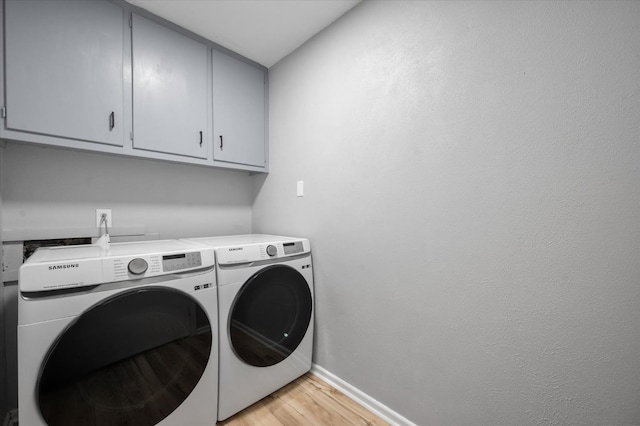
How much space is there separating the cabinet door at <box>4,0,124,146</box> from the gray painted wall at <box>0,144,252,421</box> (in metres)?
0.35

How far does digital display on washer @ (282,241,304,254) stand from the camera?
1555 mm

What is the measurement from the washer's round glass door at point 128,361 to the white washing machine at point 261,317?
16 centimetres

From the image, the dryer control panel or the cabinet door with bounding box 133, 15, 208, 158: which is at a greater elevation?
the cabinet door with bounding box 133, 15, 208, 158

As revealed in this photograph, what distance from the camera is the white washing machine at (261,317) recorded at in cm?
128

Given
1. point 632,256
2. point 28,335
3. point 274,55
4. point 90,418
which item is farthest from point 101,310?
point 274,55

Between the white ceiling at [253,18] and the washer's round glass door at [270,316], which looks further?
the white ceiling at [253,18]

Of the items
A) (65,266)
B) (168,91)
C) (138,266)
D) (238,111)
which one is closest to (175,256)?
(138,266)

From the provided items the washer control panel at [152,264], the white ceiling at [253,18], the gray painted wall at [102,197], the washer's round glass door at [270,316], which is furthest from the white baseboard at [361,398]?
the white ceiling at [253,18]

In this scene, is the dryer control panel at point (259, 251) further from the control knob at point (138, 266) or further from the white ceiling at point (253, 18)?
the white ceiling at point (253, 18)

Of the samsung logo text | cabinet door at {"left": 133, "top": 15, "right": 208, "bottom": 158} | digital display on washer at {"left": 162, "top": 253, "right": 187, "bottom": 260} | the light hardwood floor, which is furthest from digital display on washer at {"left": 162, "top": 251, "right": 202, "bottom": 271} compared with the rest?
the light hardwood floor

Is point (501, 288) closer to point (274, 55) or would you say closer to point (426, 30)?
point (426, 30)

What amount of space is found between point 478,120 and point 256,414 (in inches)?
71.5

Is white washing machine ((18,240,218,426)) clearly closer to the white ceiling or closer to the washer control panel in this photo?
the washer control panel

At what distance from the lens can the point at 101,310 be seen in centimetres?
93
